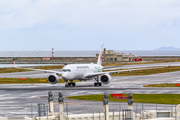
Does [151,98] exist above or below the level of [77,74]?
below

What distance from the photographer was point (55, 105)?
4975 centimetres

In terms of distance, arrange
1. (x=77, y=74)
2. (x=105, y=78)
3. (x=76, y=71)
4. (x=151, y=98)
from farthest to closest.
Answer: (x=105, y=78)
(x=77, y=74)
(x=76, y=71)
(x=151, y=98)

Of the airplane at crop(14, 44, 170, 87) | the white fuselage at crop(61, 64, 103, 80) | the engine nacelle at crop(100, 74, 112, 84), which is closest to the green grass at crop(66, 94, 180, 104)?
the white fuselage at crop(61, 64, 103, 80)

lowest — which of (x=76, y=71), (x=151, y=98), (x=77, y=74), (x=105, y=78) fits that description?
(x=151, y=98)

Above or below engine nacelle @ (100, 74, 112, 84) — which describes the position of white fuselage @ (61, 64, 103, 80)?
above

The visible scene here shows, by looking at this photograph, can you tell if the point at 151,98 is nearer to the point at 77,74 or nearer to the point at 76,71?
the point at 76,71

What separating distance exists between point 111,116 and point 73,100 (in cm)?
2475

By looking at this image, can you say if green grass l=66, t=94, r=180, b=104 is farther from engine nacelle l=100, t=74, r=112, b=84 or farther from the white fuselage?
engine nacelle l=100, t=74, r=112, b=84

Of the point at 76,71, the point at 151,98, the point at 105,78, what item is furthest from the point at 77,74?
the point at 151,98

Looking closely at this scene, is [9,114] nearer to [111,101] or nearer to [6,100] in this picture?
[6,100]

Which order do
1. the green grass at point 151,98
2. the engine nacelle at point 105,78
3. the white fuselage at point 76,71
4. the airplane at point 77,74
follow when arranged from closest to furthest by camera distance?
the green grass at point 151,98 < the white fuselage at point 76,71 < the airplane at point 77,74 < the engine nacelle at point 105,78

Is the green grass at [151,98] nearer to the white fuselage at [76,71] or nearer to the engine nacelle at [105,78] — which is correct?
the white fuselage at [76,71]

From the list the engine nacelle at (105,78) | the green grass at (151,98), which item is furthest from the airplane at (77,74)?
the green grass at (151,98)

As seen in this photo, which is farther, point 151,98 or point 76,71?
point 76,71
